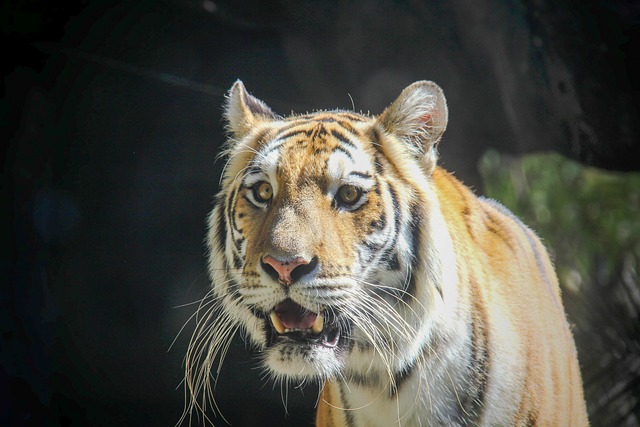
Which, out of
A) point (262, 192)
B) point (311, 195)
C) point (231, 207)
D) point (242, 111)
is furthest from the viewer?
point (242, 111)

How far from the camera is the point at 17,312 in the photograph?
3.43 metres

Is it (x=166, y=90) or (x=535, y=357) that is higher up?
(x=166, y=90)

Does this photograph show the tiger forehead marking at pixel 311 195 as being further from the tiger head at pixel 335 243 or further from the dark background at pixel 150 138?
the dark background at pixel 150 138

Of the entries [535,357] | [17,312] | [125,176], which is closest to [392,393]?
[535,357]

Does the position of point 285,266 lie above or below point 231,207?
below

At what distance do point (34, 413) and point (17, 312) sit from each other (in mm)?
530

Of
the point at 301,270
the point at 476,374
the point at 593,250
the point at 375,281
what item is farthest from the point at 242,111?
the point at 593,250

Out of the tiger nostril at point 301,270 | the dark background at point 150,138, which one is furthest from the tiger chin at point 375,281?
the dark background at point 150,138

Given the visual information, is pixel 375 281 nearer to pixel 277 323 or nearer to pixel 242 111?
pixel 277 323

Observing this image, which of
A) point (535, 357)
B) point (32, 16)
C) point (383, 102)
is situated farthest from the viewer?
point (32, 16)

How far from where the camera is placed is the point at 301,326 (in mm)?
2715

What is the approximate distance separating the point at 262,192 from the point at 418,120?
0.77m

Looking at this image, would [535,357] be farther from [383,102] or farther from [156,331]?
[156,331]

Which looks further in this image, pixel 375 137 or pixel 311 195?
pixel 375 137
